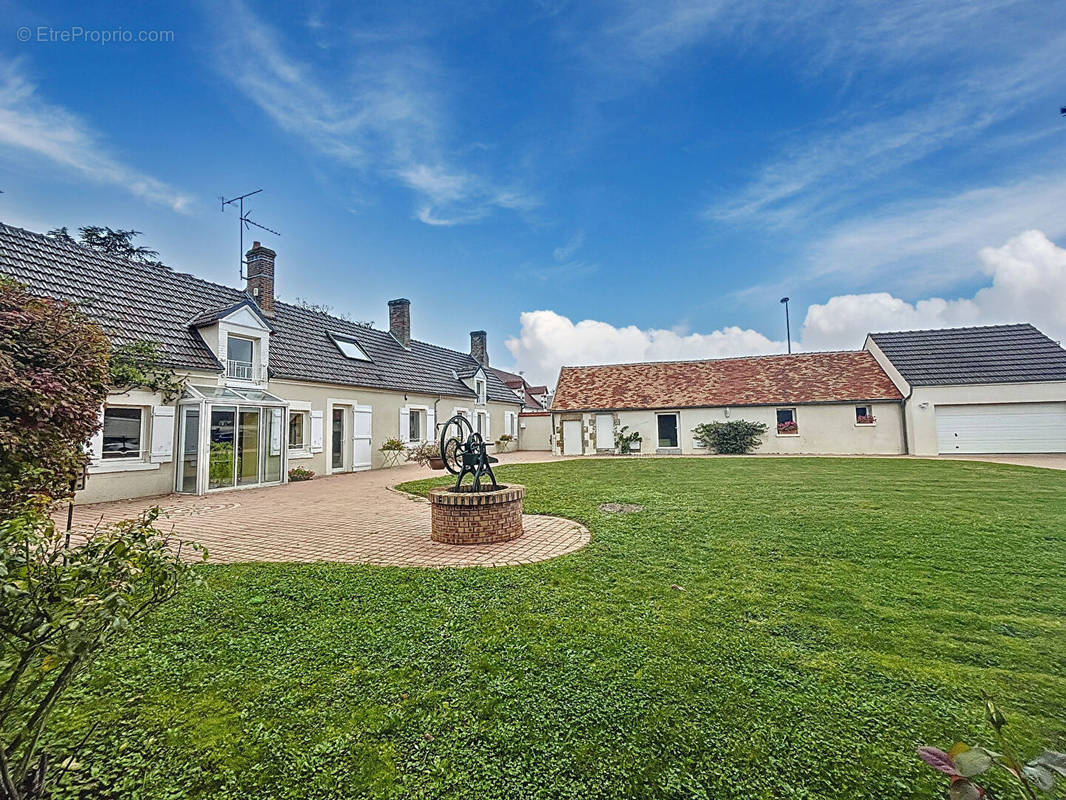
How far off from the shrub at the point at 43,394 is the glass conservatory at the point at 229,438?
8.69 m

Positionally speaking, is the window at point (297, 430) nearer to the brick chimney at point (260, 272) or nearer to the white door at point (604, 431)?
the brick chimney at point (260, 272)

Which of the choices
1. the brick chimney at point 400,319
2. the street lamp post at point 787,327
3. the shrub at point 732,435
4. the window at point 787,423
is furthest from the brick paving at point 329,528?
the street lamp post at point 787,327

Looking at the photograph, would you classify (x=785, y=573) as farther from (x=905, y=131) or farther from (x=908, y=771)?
(x=905, y=131)

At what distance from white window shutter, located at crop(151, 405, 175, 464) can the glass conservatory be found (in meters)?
0.24

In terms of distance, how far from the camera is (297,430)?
52.4 feet

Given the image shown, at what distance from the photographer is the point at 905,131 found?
10664mm

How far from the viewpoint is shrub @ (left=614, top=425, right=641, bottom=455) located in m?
24.9

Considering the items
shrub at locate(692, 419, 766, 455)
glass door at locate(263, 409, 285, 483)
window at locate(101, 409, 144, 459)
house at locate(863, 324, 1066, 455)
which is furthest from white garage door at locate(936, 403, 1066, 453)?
window at locate(101, 409, 144, 459)

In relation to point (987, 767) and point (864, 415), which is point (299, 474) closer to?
point (987, 767)

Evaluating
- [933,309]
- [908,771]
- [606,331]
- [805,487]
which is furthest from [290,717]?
[606,331]

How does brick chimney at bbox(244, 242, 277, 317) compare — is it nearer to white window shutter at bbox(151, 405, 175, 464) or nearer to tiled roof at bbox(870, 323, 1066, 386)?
white window shutter at bbox(151, 405, 175, 464)

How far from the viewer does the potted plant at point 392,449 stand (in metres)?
19.4

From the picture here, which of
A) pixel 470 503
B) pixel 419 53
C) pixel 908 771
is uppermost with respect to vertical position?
pixel 419 53

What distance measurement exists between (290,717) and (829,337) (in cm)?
3653
